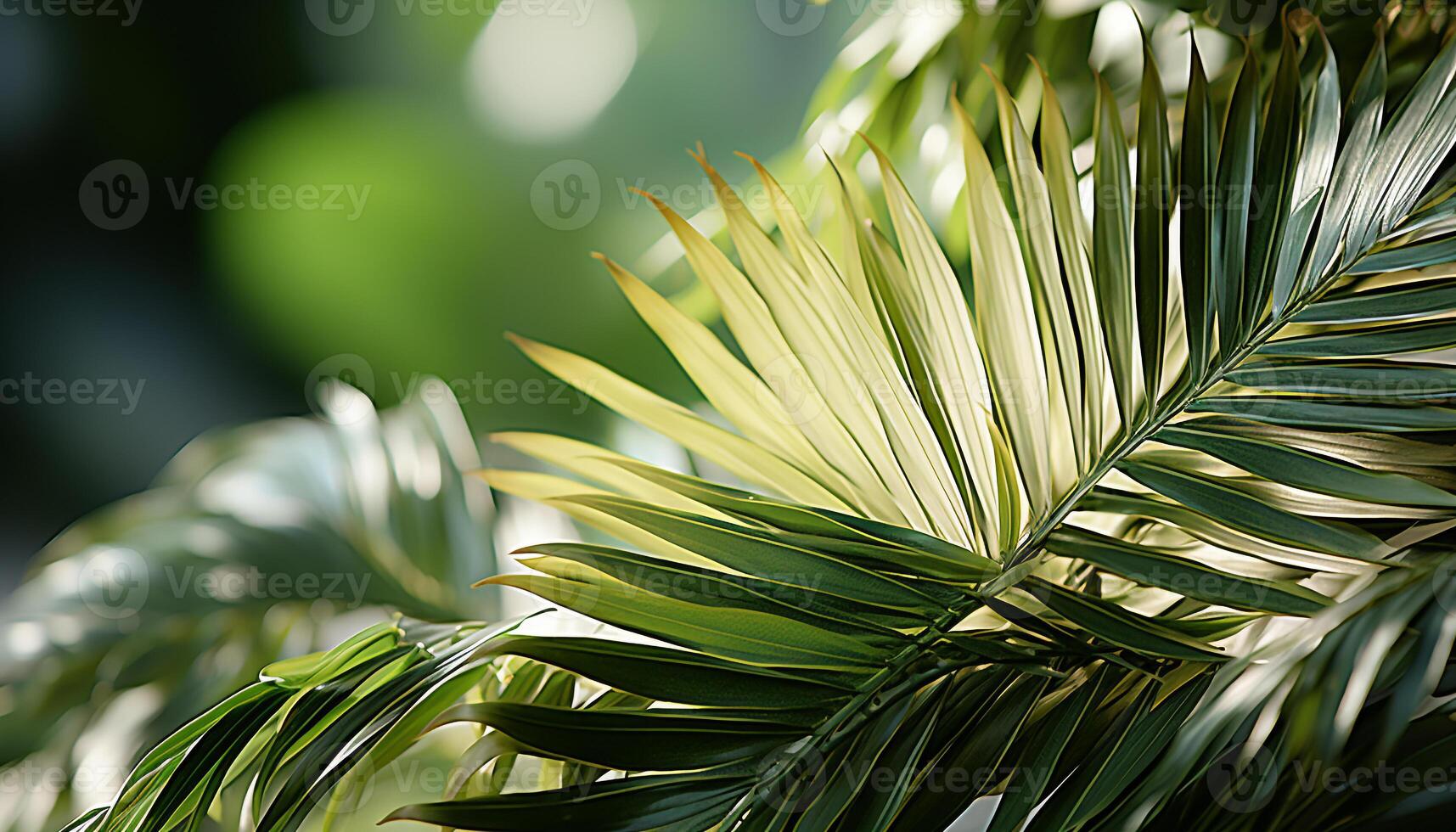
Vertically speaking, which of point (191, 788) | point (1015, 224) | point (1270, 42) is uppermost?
point (1270, 42)

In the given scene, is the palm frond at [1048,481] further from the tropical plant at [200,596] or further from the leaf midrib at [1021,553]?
the tropical plant at [200,596]

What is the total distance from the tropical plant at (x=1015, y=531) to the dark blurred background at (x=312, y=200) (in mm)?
945

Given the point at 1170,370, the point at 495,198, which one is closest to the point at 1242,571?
the point at 1170,370

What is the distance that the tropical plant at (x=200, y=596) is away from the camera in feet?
2.69

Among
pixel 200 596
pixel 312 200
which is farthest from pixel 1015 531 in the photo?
pixel 312 200

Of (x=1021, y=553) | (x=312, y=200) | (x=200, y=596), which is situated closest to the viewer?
(x=1021, y=553)

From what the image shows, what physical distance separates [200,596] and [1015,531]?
0.71 metres

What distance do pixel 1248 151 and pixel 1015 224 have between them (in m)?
0.13

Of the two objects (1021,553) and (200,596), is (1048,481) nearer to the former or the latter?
(1021,553)

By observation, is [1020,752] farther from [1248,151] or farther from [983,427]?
[1248,151]

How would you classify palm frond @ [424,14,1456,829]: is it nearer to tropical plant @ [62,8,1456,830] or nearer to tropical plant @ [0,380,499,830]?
tropical plant @ [62,8,1456,830]

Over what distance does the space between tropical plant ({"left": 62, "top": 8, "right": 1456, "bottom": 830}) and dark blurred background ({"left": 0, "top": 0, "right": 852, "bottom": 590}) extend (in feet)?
3.10

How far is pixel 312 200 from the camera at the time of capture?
1467 mm

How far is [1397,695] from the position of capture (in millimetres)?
301
